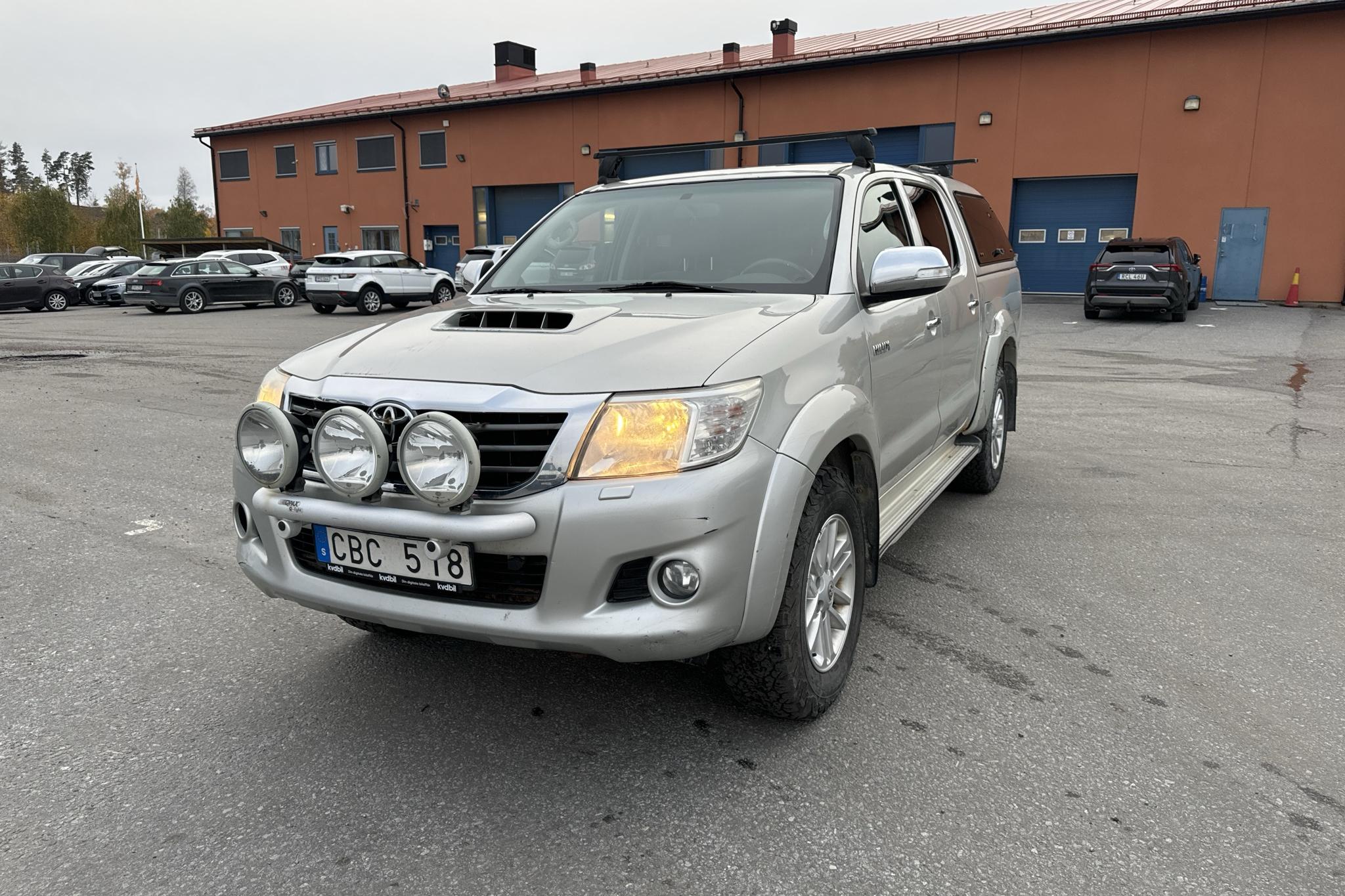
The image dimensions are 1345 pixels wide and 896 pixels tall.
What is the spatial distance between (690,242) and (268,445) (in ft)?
5.99

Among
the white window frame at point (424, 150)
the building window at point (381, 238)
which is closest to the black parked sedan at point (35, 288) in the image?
the building window at point (381, 238)

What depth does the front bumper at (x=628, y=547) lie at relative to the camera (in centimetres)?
237

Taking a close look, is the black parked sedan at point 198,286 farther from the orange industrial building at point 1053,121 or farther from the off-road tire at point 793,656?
the off-road tire at point 793,656

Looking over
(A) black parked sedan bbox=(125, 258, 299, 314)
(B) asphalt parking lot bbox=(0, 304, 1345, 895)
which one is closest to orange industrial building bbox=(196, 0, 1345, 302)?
(A) black parked sedan bbox=(125, 258, 299, 314)

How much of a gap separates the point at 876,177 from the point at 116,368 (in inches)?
441

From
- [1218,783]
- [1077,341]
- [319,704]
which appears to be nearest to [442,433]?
[319,704]

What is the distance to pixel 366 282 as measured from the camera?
74.6ft

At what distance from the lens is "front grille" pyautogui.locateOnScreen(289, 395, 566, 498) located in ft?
8.00

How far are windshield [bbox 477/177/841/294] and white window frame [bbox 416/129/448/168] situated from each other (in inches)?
1215

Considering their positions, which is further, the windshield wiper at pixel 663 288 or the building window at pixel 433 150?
the building window at pixel 433 150

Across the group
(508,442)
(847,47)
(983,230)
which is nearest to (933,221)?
(983,230)

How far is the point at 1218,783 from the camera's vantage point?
259 cm

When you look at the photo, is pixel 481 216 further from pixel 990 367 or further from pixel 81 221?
pixel 81 221

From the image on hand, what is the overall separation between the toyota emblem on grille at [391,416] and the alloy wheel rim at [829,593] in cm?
123
